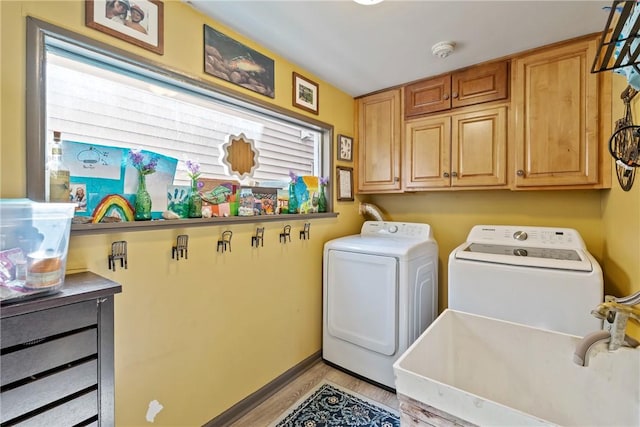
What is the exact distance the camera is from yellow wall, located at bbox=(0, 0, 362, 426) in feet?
3.28

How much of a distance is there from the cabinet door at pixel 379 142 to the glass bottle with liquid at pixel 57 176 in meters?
2.06

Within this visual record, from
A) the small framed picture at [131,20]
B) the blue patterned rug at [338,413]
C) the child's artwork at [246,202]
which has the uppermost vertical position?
the small framed picture at [131,20]

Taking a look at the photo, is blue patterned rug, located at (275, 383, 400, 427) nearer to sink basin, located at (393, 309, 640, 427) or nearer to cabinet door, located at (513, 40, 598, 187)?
sink basin, located at (393, 309, 640, 427)

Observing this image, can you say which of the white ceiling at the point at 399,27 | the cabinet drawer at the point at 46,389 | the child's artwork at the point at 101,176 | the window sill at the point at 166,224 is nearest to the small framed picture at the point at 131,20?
the white ceiling at the point at 399,27

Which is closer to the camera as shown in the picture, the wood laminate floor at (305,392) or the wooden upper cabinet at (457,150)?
the wood laminate floor at (305,392)

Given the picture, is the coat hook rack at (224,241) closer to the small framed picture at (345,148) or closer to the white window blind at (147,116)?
the white window blind at (147,116)

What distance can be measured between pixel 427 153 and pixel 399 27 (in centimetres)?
96

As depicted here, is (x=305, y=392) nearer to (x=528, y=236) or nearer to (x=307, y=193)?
(x=307, y=193)

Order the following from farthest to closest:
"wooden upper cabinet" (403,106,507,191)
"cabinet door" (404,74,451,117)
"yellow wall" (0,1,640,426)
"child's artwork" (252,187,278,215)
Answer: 1. "cabinet door" (404,74,451,117)
2. "wooden upper cabinet" (403,106,507,191)
3. "child's artwork" (252,187,278,215)
4. "yellow wall" (0,1,640,426)

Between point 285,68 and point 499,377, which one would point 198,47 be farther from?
point 499,377

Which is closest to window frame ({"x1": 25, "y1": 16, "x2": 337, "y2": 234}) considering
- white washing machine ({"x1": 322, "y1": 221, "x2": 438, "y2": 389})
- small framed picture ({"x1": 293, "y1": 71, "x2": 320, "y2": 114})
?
small framed picture ({"x1": 293, "y1": 71, "x2": 320, "y2": 114})

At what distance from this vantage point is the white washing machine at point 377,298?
192 centimetres

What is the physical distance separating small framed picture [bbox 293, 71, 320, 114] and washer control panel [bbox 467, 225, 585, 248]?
1549 millimetres

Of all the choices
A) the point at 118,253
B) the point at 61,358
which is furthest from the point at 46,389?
the point at 118,253
